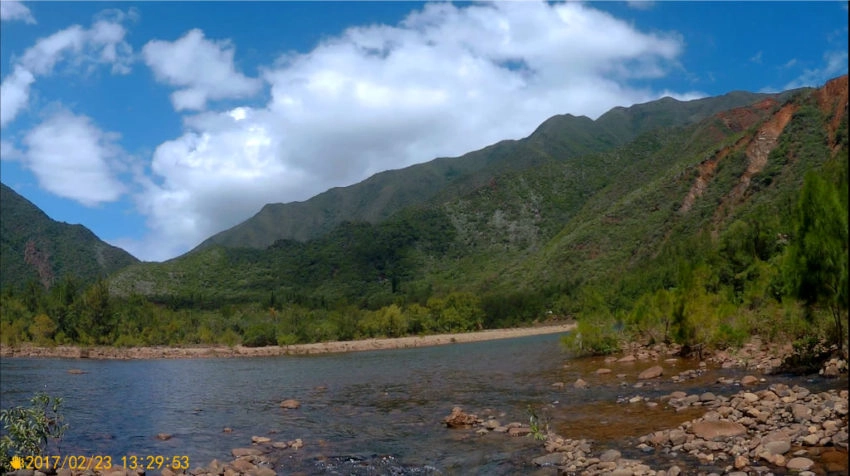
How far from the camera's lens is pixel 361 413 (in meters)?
27.0

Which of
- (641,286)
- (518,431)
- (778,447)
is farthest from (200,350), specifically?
(778,447)

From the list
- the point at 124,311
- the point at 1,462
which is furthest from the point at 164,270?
the point at 1,462

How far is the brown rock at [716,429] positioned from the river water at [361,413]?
205 centimetres

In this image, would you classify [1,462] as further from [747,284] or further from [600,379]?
[747,284]

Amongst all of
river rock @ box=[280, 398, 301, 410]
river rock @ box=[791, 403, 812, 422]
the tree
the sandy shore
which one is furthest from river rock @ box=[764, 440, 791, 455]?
the sandy shore

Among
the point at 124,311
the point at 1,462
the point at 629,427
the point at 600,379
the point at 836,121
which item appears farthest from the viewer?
the point at 124,311

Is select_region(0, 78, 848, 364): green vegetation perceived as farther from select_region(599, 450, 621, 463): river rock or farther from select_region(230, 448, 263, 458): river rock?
select_region(230, 448, 263, 458): river rock

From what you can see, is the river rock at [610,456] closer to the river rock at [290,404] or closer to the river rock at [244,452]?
the river rock at [244,452]

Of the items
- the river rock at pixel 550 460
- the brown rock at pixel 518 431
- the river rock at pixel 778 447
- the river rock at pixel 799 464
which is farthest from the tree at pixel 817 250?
the brown rock at pixel 518 431

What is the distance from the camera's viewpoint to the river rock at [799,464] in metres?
11.4

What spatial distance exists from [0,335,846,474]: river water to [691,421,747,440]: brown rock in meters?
2.05

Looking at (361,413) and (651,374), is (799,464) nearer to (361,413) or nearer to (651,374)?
(651,374)

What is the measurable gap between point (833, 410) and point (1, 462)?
20.1 m

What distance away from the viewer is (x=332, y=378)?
45406 millimetres
